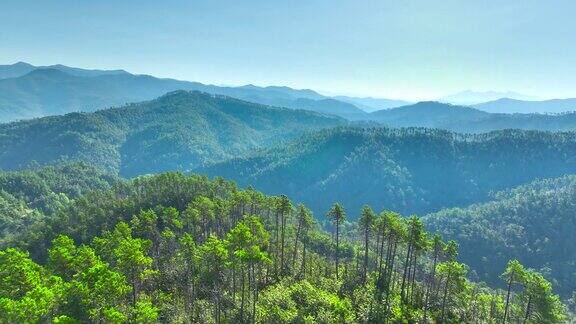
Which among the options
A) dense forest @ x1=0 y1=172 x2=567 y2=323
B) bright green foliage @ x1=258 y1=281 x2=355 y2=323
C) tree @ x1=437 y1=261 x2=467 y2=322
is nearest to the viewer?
dense forest @ x1=0 y1=172 x2=567 y2=323

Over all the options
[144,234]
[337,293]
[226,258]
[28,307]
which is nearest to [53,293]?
[28,307]

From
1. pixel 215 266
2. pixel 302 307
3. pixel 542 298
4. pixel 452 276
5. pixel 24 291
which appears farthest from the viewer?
pixel 452 276

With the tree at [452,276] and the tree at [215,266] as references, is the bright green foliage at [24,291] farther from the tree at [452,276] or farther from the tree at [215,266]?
the tree at [452,276]

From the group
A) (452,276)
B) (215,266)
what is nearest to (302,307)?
(215,266)

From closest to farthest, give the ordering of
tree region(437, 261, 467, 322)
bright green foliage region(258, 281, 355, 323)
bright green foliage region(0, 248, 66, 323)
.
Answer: bright green foliage region(0, 248, 66, 323) → bright green foliage region(258, 281, 355, 323) → tree region(437, 261, 467, 322)

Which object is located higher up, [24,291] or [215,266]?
[215,266]

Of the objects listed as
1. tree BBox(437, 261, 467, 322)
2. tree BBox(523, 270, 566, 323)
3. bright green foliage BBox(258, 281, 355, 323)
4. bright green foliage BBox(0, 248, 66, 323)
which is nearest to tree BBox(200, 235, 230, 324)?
bright green foliage BBox(258, 281, 355, 323)

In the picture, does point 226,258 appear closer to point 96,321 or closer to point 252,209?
point 96,321

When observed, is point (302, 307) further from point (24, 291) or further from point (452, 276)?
point (24, 291)

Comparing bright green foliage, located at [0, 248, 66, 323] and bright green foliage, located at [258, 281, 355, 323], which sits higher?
bright green foliage, located at [0, 248, 66, 323]

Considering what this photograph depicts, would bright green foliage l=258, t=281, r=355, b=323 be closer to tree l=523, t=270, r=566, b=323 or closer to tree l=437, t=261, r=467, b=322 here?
tree l=437, t=261, r=467, b=322

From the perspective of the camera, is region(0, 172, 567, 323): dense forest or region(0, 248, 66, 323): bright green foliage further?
region(0, 172, 567, 323): dense forest
